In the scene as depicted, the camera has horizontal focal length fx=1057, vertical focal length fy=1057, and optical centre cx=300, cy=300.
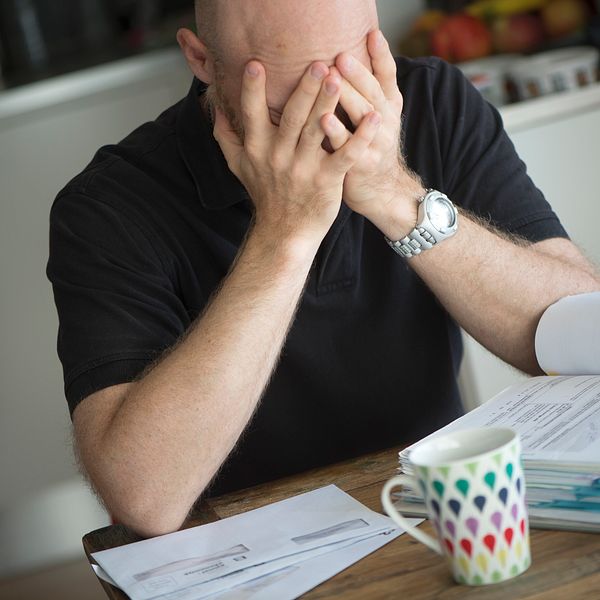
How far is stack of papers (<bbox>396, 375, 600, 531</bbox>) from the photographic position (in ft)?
2.64

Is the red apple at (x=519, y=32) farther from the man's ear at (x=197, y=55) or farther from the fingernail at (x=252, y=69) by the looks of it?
the fingernail at (x=252, y=69)

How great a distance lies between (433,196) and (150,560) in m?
0.53

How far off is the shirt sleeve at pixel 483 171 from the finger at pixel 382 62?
0.22 meters

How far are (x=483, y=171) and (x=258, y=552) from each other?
0.69 metres

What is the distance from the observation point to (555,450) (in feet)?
2.72

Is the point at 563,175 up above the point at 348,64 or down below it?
below

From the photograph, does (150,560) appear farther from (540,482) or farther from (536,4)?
(536,4)

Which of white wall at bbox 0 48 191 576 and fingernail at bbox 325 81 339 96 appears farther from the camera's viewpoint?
white wall at bbox 0 48 191 576

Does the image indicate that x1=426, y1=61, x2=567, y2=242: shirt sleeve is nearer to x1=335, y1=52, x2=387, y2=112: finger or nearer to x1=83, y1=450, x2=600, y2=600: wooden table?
x1=335, y1=52, x2=387, y2=112: finger

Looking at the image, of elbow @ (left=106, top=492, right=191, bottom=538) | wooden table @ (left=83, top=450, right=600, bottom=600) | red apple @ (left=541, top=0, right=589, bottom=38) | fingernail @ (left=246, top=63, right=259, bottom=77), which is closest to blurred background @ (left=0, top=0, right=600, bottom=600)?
red apple @ (left=541, top=0, right=589, bottom=38)

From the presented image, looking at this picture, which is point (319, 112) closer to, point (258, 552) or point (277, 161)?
point (277, 161)

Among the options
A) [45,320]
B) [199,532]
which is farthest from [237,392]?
[45,320]

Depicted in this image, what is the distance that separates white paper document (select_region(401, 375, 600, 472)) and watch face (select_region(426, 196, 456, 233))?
23 centimetres

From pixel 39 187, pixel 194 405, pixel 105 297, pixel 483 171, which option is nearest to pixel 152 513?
pixel 194 405
